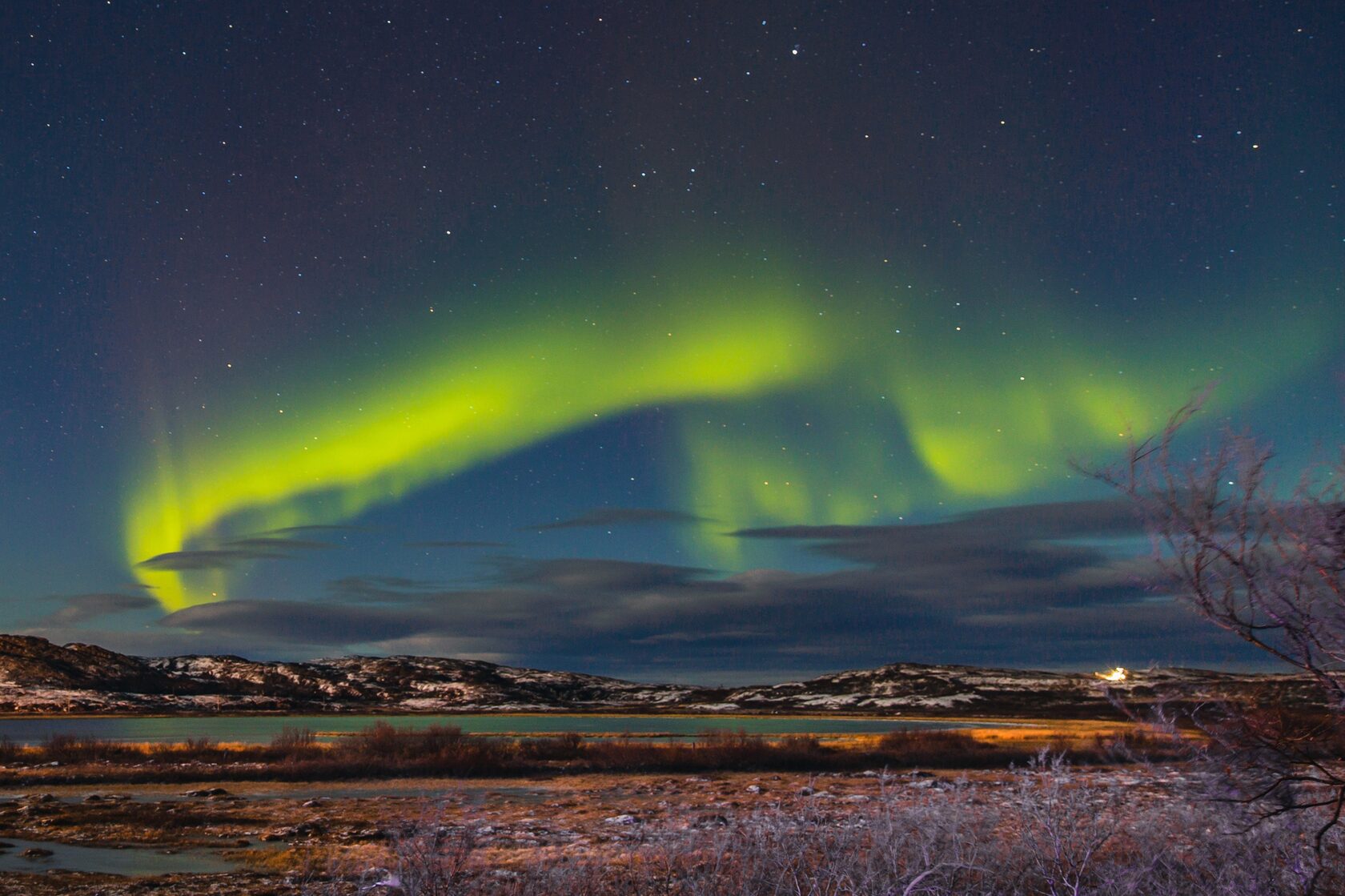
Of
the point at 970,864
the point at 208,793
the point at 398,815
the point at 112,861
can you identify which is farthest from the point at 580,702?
the point at 970,864

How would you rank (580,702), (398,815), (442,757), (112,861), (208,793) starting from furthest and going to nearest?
(580,702) → (442,757) → (208,793) → (398,815) → (112,861)

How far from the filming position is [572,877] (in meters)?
10.2

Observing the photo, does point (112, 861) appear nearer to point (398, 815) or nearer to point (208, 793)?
point (398, 815)

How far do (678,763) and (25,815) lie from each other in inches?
844

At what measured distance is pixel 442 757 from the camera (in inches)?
Result: 1399

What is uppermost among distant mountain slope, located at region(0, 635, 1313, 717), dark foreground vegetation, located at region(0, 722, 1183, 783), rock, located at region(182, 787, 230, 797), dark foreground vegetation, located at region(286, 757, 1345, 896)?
dark foreground vegetation, located at region(286, 757, 1345, 896)

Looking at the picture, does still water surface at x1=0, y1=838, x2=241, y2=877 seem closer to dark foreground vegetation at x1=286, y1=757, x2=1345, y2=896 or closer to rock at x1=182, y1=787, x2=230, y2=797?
dark foreground vegetation at x1=286, y1=757, x2=1345, y2=896

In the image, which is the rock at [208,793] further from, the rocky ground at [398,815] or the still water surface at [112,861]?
the still water surface at [112,861]

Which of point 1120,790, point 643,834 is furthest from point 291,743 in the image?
point 1120,790

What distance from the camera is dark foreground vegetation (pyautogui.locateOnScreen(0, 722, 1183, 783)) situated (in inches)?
1289

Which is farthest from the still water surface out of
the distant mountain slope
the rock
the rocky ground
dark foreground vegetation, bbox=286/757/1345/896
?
the distant mountain slope

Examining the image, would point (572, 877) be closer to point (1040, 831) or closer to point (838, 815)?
point (1040, 831)

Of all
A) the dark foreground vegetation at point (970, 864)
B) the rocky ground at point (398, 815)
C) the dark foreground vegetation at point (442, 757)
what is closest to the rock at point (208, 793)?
the rocky ground at point (398, 815)

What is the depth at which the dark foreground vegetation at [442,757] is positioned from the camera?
32.8 meters
